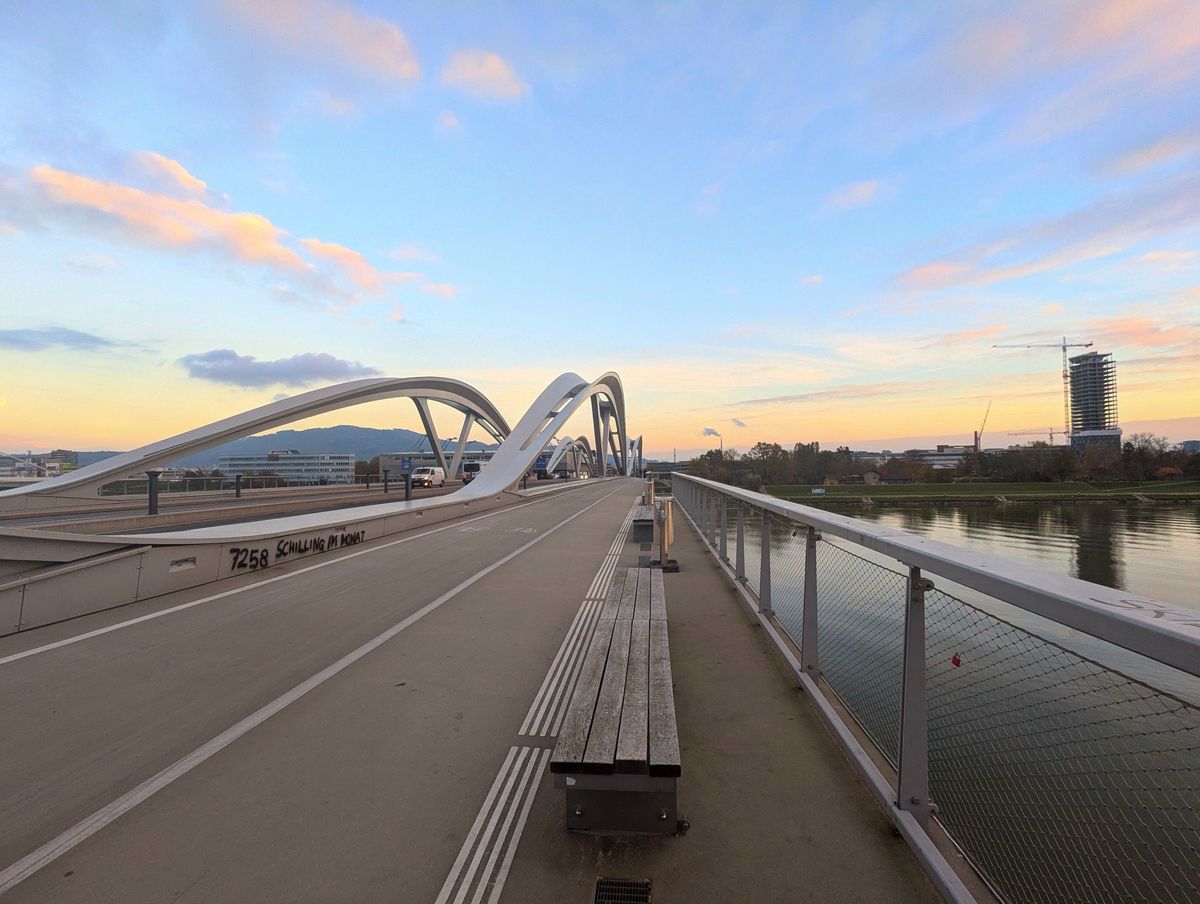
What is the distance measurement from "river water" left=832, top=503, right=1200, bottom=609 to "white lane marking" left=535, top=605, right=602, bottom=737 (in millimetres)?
3596

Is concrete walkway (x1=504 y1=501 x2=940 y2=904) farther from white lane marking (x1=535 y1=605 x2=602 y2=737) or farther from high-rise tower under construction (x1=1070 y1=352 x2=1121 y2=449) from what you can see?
high-rise tower under construction (x1=1070 y1=352 x2=1121 y2=449)

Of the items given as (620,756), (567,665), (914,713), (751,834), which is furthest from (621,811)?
(567,665)

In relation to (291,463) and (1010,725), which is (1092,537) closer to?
(1010,725)

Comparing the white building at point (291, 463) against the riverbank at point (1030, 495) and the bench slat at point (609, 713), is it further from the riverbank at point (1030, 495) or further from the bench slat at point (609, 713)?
the bench slat at point (609, 713)

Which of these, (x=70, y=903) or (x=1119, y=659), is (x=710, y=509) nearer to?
(x=1119, y=659)

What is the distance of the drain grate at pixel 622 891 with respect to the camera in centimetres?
206

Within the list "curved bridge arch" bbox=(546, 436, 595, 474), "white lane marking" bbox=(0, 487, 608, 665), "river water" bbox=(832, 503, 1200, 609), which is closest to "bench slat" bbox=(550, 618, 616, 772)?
"river water" bbox=(832, 503, 1200, 609)

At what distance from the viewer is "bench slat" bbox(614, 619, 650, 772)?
2.28 metres

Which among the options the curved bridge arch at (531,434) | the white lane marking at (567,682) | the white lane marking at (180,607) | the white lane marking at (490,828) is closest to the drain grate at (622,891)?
the white lane marking at (490,828)

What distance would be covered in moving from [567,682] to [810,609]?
1.75 metres

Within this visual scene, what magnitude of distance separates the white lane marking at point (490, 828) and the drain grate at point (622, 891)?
1.61ft

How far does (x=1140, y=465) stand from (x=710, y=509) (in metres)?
45.7

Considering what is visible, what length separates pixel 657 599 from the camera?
16.0 ft

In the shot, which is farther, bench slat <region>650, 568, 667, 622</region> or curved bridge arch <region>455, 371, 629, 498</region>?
curved bridge arch <region>455, 371, 629, 498</region>
